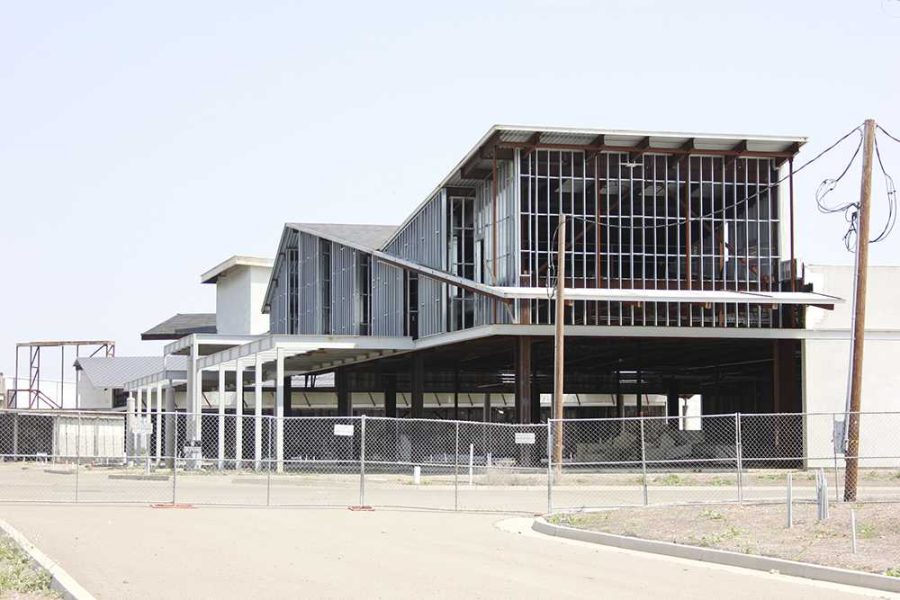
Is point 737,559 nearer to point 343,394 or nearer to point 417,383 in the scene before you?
point 417,383

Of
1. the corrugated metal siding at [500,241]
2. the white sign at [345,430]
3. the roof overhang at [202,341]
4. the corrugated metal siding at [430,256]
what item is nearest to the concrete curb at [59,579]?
the white sign at [345,430]

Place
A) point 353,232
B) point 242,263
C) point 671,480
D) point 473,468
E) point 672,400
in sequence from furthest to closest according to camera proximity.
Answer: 1. point 242,263
2. point 672,400
3. point 353,232
4. point 473,468
5. point 671,480

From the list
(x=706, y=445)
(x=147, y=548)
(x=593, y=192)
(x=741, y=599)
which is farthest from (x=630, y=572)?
(x=706, y=445)

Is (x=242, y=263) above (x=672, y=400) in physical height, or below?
above

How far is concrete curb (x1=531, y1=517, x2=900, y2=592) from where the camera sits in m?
14.3

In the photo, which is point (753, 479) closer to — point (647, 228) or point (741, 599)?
point (647, 228)

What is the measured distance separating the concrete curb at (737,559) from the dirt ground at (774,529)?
298 mm

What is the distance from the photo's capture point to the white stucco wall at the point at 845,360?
42.9 metres

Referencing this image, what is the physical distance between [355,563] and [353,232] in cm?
4812

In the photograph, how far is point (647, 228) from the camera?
138 feet

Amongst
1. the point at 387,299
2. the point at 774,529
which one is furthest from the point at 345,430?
the point at 387,299

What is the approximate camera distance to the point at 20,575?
42.7 feet

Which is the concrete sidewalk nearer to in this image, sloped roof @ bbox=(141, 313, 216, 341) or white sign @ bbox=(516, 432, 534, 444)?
white sign @ bbox=(516, 432, 534, 444)

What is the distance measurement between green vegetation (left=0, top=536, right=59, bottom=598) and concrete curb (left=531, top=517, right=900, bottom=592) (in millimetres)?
8615
